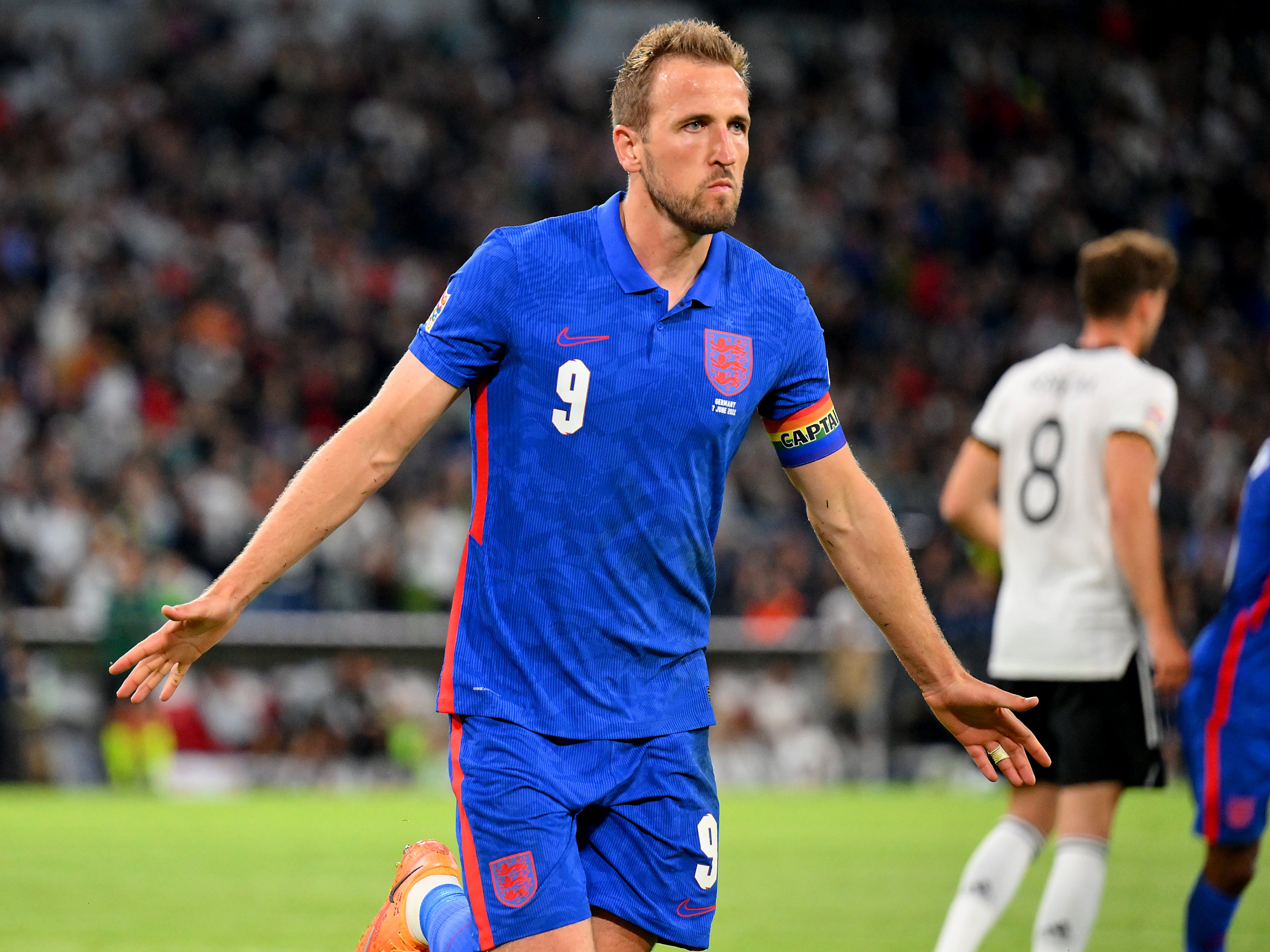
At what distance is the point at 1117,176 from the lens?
23.6 meters

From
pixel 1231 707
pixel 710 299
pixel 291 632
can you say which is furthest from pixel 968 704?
pixel 291 632

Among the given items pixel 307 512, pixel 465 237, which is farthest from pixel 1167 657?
pixel 465 237

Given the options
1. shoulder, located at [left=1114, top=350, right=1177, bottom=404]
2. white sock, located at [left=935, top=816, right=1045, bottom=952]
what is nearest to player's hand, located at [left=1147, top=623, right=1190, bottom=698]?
white sock, located at [left=935, top=816, right=1045, bottom=952]

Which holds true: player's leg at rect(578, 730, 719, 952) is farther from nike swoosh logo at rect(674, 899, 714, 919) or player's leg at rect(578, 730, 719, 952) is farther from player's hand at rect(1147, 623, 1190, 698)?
player's hand at rect(1147, 623, 1190, 698)

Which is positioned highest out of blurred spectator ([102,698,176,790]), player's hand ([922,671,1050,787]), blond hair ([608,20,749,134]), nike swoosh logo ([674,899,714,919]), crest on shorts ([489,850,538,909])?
blond hair ([608,20,749,134])

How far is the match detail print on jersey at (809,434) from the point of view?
11.9 feet

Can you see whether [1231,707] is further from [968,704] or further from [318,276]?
[318,276]

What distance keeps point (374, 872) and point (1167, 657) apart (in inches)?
198

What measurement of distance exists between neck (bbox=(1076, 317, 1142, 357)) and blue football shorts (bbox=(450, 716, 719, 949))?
2754 mm

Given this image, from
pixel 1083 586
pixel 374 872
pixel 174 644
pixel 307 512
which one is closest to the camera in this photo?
pixel 174 644

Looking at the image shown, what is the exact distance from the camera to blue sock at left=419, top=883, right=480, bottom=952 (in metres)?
3.68

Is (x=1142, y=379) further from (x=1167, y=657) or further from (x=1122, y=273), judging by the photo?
(x=1167, y=657)

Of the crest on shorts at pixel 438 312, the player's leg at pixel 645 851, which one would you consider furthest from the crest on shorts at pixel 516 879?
the crest on shorts at pixel 438 312

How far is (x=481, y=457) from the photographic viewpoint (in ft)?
11.4
